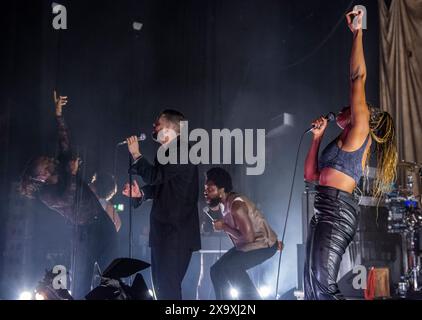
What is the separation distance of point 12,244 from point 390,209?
3583mm

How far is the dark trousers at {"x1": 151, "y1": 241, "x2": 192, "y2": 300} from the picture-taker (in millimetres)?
3203

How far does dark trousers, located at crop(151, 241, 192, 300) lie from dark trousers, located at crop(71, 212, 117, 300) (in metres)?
1.32

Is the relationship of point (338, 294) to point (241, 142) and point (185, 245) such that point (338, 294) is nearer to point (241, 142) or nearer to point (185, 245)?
point (185, 245)

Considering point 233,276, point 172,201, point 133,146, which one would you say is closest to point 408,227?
point 233,276

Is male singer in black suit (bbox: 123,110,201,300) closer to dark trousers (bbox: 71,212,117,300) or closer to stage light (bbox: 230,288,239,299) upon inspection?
stage light (bbox: 230,288,239,299)

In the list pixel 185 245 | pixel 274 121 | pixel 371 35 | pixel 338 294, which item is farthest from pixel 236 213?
pixel 371 35

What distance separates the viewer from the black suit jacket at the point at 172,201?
10.8ft

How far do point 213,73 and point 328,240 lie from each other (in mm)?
3514

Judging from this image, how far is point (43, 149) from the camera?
4.93 metres

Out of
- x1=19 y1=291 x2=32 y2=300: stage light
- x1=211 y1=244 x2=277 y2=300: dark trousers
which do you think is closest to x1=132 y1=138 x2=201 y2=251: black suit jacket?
x1=211 y1=244 x2=277 y2=300: dark trousers

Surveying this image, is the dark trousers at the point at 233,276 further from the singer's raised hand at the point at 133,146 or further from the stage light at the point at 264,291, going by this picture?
the stage light at the point at 264,291

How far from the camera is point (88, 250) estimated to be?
4.44 meters

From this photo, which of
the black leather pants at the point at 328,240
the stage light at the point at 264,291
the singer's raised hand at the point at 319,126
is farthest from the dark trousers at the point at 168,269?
the stage light at the point at 264,291

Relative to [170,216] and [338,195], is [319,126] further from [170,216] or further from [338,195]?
[170,216]
